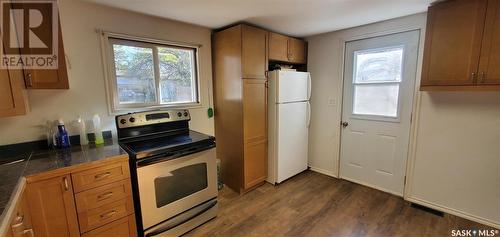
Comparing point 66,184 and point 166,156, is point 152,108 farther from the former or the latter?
point 66,184

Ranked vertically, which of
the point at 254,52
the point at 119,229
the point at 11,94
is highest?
the point at 254,52

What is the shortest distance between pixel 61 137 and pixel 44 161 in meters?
0.34

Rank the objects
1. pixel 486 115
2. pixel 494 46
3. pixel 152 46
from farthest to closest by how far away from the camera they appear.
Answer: pixel 152 46, pixel 486 115, pixel 494 46

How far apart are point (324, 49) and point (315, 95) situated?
0.69 m

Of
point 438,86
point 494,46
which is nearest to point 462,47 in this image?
point 494,46

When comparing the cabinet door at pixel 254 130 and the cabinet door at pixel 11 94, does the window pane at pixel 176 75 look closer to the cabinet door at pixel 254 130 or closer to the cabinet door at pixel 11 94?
the cabinet door at pixel 254 130

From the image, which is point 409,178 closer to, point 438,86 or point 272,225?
point 438,86

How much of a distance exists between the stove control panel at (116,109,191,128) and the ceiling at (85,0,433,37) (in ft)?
3.35

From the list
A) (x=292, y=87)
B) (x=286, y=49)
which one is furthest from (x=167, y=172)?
(x=286, y=49)

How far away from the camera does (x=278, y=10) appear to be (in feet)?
6.97

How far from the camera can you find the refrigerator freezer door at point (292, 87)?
275 centimetres

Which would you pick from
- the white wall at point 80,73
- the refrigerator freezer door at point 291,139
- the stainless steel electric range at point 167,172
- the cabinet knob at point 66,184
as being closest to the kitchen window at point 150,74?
the white wall at point 80,73

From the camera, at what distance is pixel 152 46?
7.75 ft

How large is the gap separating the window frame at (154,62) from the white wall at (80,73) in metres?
0.05
